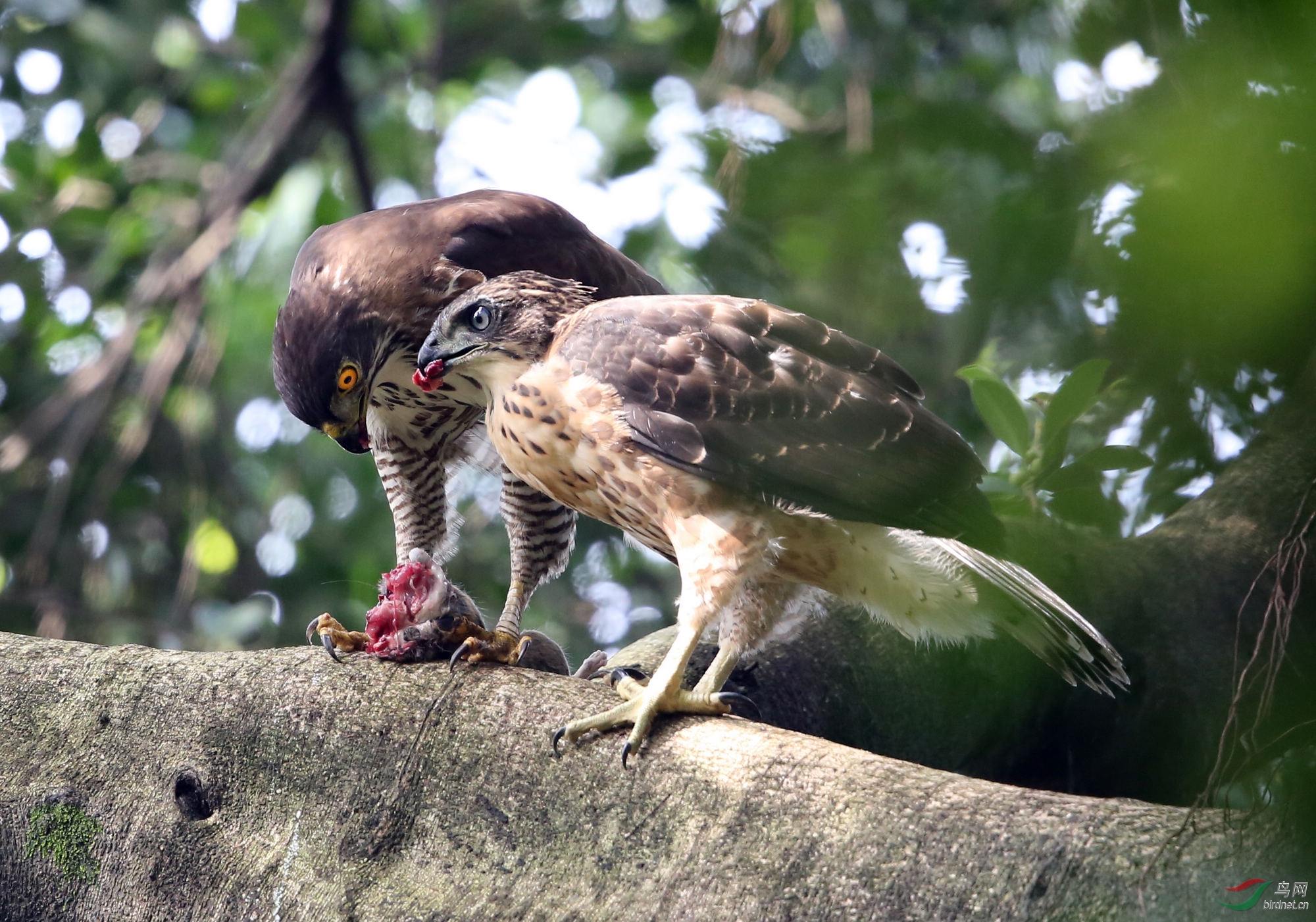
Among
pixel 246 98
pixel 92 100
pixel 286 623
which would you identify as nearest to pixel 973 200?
pixel 286 623

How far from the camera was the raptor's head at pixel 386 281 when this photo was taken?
2.61 meters

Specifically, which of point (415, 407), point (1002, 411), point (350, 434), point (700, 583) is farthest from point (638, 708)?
point (415, 407)

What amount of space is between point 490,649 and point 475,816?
484mm

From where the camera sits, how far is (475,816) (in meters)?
1.75

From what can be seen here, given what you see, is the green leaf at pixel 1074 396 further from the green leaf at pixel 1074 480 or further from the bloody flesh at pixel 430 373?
the bloody flesh at pixel 430 373

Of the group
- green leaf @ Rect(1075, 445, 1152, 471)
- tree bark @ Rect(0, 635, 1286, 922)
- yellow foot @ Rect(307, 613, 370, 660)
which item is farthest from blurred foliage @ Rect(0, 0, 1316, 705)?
yellow foot @ Rect(307, 613, 370, 660)

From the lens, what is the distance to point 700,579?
6.45 ft

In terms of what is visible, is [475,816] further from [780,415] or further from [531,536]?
[531,536]

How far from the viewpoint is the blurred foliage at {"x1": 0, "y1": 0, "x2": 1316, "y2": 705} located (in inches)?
28.3

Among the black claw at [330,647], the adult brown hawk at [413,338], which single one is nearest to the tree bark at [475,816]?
the black claw at [330,647]

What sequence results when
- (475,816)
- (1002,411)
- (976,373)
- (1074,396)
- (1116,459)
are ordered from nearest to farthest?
(1116,459), (475,816), (1074,396), (976,373), (1002,411)

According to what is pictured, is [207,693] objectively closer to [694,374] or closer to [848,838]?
[694,374]

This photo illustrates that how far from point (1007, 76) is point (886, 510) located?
3.29 meters

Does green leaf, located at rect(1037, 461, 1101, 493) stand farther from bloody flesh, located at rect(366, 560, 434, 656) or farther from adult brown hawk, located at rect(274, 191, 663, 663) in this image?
bloody flesh, located at rect(366, 560, 434, 656)
